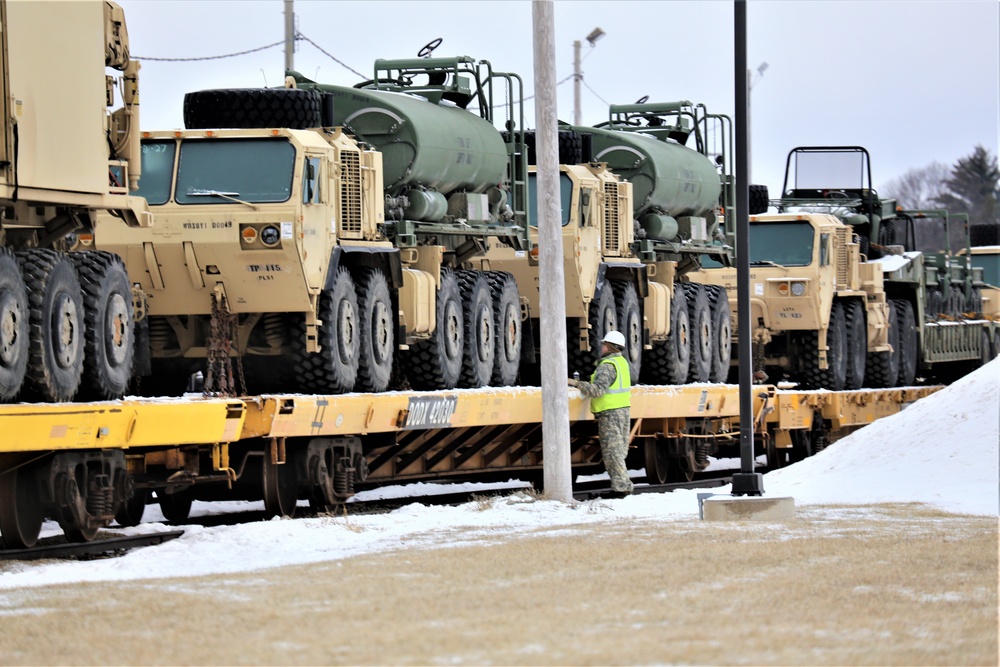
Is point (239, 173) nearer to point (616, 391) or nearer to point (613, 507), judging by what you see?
point (613, 507)

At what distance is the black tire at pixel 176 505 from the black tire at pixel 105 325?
3378 millimetres

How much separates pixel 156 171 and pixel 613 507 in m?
4.73

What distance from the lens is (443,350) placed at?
63.6ft

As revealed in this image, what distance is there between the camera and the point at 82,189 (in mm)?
13586

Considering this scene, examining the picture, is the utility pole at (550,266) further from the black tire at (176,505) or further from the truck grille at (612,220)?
the truck grille at (612,220)

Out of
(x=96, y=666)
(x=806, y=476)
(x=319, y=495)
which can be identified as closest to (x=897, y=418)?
(x=806, y=476)

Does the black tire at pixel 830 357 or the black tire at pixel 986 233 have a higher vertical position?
the black tire at pixel 986 233

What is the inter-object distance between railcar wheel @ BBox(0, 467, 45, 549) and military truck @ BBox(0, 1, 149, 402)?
0.65m

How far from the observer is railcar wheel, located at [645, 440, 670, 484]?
76.6ft

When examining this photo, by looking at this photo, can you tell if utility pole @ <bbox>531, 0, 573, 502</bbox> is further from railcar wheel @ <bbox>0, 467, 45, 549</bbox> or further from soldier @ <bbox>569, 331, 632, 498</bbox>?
railcar wheel @ <bbox>0, 467, 45, 549</bbox>

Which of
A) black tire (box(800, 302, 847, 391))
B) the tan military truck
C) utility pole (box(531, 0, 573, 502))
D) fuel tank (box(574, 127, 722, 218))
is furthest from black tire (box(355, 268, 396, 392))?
black tire (box(800, 302, 847, 391))

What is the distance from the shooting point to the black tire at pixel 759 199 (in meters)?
31.0

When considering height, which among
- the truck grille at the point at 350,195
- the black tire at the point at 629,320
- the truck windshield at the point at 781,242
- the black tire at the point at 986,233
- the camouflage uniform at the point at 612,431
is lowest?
the camouflage uniform at the point at 612,431

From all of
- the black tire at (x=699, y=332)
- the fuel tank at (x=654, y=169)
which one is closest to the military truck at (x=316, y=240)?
the fuel tank at (x=654, y=169)
